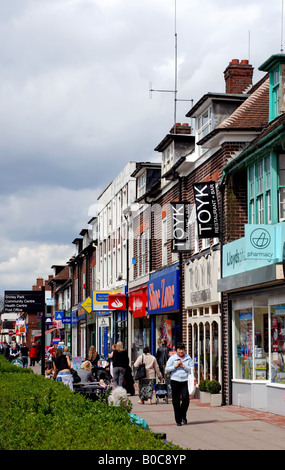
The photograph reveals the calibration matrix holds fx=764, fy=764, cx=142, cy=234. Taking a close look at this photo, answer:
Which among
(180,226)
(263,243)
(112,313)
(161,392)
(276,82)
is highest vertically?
(276,82)

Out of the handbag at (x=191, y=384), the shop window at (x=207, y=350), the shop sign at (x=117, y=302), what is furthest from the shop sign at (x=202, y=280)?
the shop sign at (x=117, y=302)

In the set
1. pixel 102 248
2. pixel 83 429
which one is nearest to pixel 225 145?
pixel 83 429

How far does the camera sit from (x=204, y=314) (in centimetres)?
2402

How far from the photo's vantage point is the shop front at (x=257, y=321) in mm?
16906

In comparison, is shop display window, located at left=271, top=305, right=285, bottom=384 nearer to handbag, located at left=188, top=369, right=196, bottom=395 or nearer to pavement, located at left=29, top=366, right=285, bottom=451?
pavement, located at left=29, top=366, right=285, bottom=451

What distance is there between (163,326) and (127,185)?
1113cm

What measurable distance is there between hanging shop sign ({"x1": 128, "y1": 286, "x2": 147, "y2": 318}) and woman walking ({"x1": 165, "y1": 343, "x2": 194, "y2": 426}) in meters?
17.4

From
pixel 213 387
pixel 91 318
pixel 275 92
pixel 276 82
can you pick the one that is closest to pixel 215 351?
pixel 213 387

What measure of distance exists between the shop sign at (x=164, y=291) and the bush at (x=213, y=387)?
5818 mm

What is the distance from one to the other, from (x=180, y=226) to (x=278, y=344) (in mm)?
8736

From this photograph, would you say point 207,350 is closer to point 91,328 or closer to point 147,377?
point 147,377

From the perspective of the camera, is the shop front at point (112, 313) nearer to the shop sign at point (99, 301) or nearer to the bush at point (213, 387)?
the shop sign at point (99, 301)

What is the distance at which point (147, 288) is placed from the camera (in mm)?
33500
